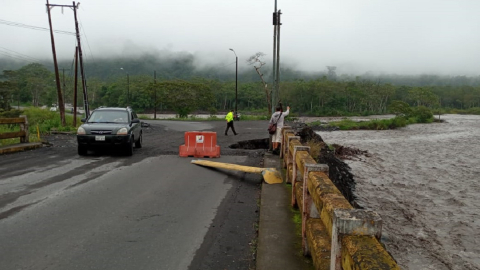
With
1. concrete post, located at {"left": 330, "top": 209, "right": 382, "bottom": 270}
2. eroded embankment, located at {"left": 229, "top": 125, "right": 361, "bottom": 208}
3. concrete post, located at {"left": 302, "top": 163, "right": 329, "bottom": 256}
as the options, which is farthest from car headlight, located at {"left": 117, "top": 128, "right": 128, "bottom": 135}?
concrete post, located at {"left": 330, "top": 209, "right": 382, "bottom": 270}

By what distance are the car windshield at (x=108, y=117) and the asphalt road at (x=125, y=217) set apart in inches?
116

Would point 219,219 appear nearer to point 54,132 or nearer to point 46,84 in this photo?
point 54,132

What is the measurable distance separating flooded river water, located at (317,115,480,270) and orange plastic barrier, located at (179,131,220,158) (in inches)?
216

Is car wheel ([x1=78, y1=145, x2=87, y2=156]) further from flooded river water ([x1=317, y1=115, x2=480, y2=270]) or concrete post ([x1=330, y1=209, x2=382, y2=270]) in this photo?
concrete post ([x1=330, y1=209, x2=382, y2=270])

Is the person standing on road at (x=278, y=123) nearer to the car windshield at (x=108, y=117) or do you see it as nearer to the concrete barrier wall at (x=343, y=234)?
the car windshield at (x=108, y=117)

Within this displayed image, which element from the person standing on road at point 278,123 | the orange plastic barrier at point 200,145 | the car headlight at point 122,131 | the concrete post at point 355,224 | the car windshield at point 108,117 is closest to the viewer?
the concrete post at point 355,224

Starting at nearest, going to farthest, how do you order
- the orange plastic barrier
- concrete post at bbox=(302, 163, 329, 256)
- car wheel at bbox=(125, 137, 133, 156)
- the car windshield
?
concrete post at bbox=(302, 163, 329, 256) → car wheel at bbox=(125, 137, 133, 156) → the orange plastic barrier → the car windshield

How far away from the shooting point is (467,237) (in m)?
10.6

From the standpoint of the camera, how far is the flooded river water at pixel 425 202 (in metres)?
9.27

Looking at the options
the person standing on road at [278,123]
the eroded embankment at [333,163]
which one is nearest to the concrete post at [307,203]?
the eroded embankment at [333,163]

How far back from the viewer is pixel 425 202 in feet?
46.3

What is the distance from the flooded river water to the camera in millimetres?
9273

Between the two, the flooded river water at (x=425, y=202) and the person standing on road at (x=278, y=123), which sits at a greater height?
the person standing on road at (x=278, y=123)

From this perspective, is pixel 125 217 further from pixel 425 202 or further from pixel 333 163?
pixel 425 202
